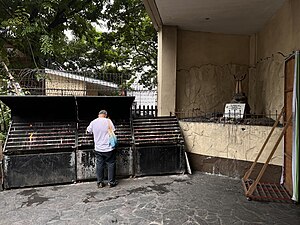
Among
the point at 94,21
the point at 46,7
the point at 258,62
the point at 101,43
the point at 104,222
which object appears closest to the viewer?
the point at 104,222

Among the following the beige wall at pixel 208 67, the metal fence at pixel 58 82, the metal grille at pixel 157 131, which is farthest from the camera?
the beige wall at pixel 208 67

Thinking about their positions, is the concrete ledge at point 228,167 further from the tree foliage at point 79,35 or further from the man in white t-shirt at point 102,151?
the tree foliage at point 79,35

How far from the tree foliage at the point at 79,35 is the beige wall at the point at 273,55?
638 cm

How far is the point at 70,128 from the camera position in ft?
18.1

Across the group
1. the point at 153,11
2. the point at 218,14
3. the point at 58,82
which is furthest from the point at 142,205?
the point at 58,82

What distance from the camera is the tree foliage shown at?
31.7ft

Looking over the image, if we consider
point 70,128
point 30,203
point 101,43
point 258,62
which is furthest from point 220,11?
point 101,43

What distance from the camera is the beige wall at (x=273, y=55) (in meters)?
5.02

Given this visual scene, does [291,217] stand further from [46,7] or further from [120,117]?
[46,7]

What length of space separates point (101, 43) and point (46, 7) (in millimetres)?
4515

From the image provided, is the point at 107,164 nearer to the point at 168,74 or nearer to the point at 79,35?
the point at 168,74

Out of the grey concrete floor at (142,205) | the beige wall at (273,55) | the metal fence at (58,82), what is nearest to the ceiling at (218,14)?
the beige wall at (273,55)

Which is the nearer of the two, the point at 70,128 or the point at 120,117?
the point at 70,128

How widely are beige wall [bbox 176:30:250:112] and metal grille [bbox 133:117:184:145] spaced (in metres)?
1.62
